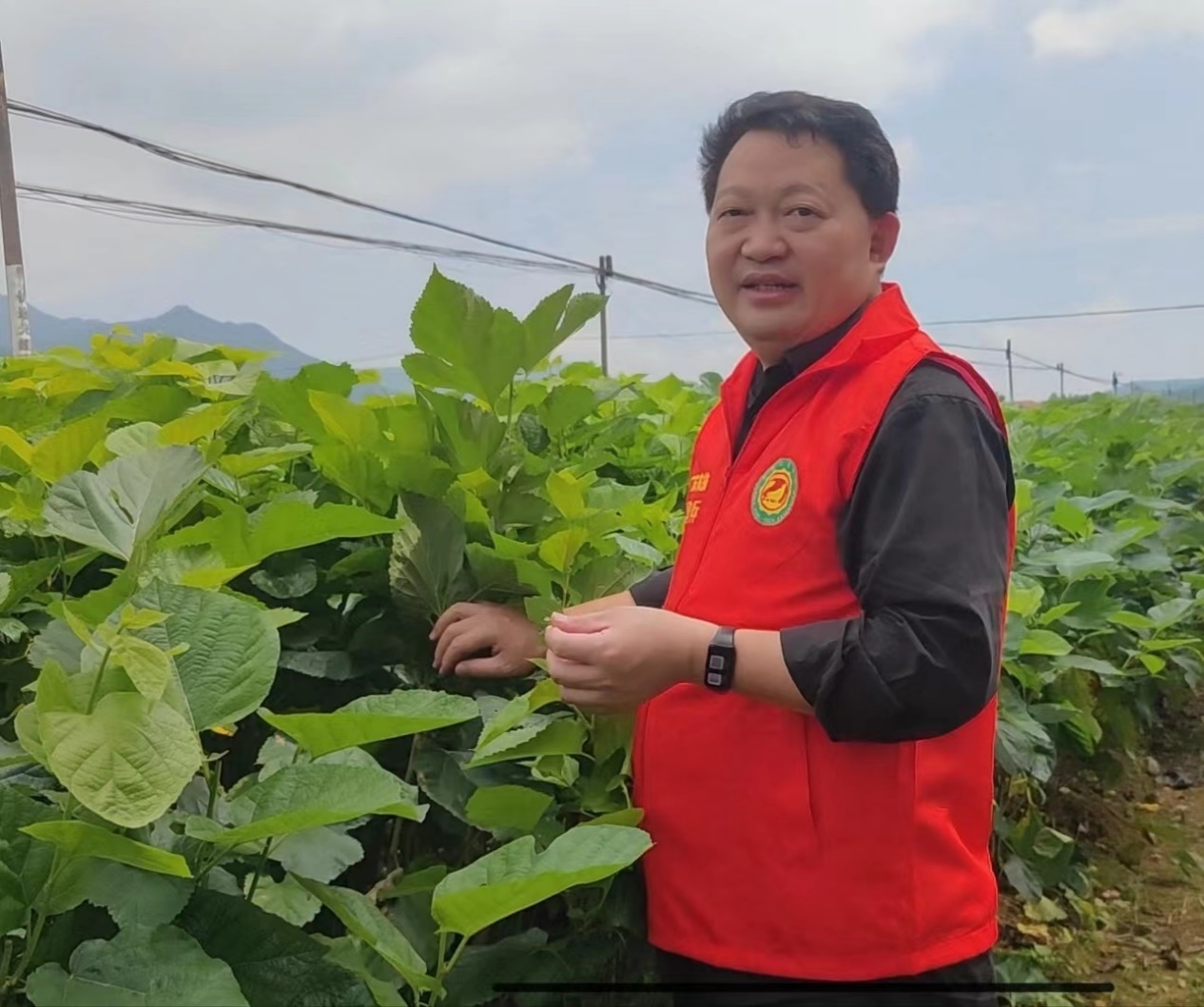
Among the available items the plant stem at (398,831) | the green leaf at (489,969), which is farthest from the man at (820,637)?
the green leaf at (489,969)

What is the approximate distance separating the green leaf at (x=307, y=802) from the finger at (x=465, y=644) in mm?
463

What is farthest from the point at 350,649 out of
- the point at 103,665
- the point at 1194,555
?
the point at 1194,555

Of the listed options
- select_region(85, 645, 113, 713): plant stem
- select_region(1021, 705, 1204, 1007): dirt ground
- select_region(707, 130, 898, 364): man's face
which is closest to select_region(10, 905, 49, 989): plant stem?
select_region(85, 645, 113, 713): plant stem

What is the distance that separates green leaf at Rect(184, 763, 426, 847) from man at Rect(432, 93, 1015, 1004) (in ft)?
1.26

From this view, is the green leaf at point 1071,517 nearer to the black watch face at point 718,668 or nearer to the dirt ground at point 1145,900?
the dirt ground at point 1145,900

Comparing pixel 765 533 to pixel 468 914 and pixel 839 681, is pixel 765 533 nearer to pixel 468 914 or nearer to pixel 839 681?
pixel 839 681

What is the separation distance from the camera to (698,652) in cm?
117

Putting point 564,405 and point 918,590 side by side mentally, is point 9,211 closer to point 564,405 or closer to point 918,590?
point 564,405

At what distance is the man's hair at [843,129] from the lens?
1.34 m

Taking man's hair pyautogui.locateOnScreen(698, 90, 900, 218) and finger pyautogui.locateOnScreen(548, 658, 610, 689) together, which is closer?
finger pyautogui.locateOnScreen(548, 658, 610, 689)

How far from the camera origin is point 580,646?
3.67 ft

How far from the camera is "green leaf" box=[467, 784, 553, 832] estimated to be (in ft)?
3.49

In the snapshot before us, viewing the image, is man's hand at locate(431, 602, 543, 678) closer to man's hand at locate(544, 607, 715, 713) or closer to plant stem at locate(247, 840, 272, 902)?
man's hand at locate(544, 607, 715, 713)

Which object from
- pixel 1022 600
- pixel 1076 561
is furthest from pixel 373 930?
pixel 1076 561
